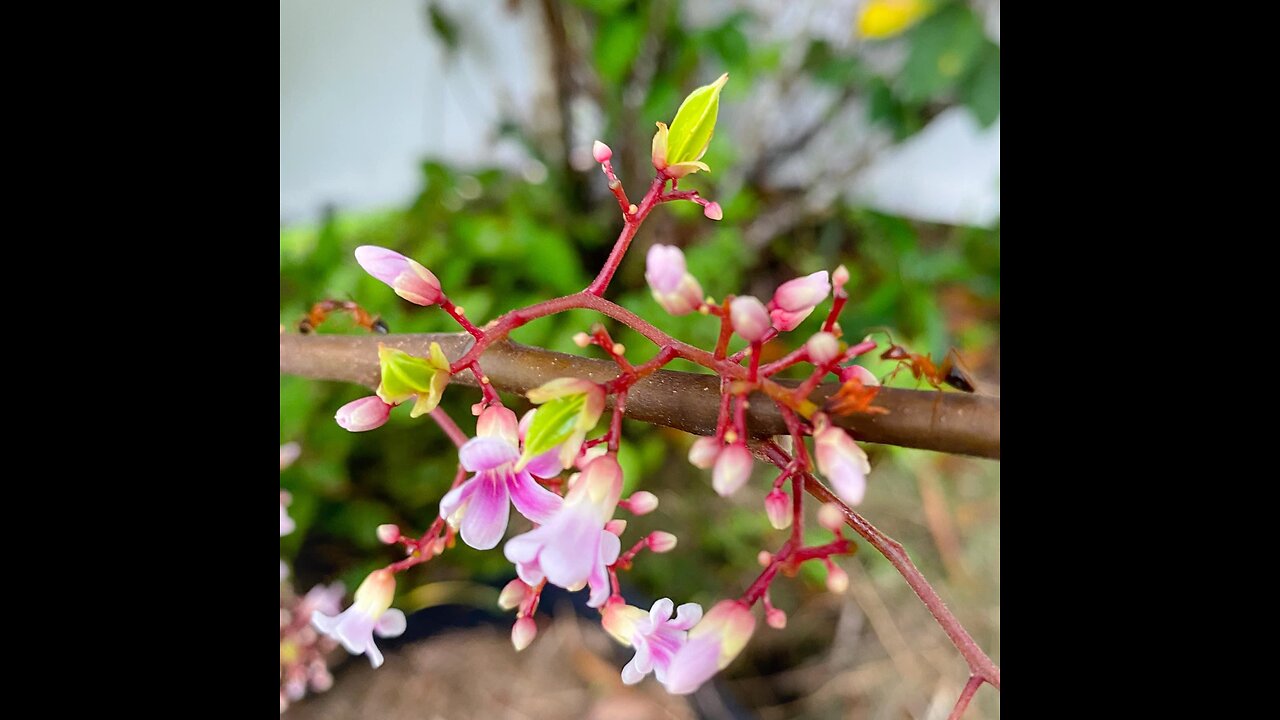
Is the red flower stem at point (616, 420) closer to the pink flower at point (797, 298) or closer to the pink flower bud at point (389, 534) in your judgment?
the pink flower at point (797, 298)

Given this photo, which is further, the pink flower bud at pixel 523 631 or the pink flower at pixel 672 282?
the pink flower bud at pixel 523 631

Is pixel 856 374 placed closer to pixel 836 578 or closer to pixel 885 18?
pixel 836 578

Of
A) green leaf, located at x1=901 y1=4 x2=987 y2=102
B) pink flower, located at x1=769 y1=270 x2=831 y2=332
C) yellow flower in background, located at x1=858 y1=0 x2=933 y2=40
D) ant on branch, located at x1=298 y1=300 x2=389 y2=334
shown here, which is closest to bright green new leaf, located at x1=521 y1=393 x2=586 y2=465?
pink flower, located at x1=769 y1=270 x2=831 y2=332

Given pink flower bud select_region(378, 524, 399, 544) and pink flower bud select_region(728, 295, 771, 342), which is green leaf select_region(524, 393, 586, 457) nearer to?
pink flower bud select_region(728, 295, 771, 342)

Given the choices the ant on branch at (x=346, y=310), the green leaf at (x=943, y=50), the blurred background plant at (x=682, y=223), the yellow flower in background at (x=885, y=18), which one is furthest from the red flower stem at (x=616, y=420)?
the yellow flower in background at (x=885, y=18)
